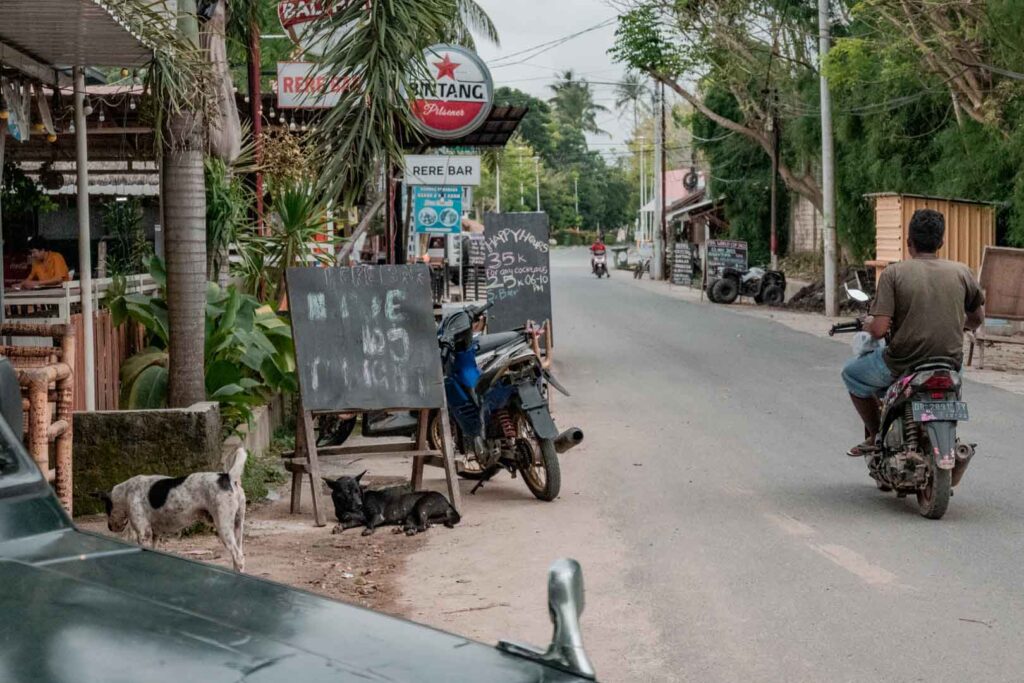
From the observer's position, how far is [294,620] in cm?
254

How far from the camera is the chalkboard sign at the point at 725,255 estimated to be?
39.5m

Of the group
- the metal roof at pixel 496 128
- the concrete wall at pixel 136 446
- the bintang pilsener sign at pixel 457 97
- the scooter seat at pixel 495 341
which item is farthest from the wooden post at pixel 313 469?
the metal roof at pixel 496 128

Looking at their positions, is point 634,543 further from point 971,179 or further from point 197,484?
point 971,179

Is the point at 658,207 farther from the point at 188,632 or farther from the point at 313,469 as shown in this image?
the point at 188,632

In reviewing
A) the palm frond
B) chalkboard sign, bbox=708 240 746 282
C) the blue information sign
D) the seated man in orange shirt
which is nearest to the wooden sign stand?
the palm frond

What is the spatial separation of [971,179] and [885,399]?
58.1 ft

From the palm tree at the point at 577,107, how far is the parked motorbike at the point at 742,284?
9884 cm

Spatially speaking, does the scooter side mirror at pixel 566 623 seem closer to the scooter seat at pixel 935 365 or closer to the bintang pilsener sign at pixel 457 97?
the scooter seat at pixel 935 365

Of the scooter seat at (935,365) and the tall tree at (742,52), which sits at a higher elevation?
the tall tree at (742,52)

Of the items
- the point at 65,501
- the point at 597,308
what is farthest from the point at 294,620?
the point at 597,308

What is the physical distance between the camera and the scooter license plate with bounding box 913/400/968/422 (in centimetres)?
831

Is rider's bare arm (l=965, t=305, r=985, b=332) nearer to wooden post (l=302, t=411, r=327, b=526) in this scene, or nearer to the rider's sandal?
the rider's sandal

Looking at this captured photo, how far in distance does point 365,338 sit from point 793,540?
9.73 feet

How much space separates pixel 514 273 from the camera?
15758mm
